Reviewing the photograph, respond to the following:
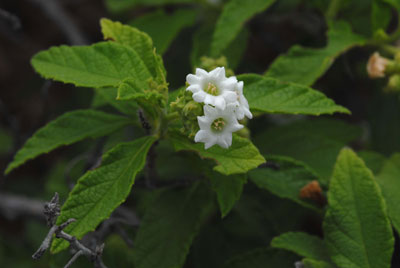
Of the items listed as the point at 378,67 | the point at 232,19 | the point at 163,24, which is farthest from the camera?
the point at 163,24

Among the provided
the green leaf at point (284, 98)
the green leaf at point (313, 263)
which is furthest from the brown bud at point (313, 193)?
the green leaf at point (284, 98)

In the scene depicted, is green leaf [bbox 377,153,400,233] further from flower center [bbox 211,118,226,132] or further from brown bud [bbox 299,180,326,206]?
flower center [bbox 211,118,226,132]

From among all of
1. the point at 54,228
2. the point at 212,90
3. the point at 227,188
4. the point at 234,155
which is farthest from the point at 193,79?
the point at 54,228

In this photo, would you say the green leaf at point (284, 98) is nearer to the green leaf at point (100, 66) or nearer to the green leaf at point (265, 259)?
the green leaf at point (100, 66)

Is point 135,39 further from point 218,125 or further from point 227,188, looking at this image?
point 227,188

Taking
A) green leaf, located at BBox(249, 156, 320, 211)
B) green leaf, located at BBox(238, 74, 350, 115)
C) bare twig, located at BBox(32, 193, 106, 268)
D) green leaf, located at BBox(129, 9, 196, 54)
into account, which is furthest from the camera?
green leaf, located at BBox(129, 9, 196, 54)

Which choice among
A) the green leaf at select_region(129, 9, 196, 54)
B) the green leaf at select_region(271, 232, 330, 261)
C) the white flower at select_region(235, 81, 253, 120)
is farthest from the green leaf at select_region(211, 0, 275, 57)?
the green leaf at select_region(271, 232, 330, 261)
